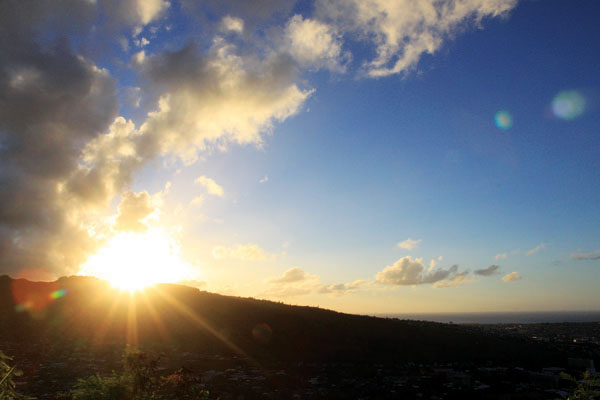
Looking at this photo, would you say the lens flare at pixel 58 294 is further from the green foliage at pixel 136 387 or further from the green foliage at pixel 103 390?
the green foliage at pixel 103 390

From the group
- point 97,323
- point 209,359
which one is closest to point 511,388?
point 209,359

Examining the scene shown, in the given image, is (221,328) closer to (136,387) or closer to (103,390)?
(136,387)

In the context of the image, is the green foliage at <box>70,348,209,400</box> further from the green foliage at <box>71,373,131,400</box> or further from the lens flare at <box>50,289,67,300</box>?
the lens flare at <box>50,289,67,300</box>

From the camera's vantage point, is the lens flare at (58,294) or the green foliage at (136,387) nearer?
the green foliage at (136,387)

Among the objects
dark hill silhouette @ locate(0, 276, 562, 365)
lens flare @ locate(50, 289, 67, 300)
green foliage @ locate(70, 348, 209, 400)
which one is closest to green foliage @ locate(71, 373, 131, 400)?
green foliage @ locate(70, 348, 209, 400)

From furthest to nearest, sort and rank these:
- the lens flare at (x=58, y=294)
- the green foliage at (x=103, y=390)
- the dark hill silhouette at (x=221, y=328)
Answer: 1. the lens flare at (x=58, y=294)
2. the dark hill silhouette at (x=221, y=328)
3. the green foliage at (x=103, y=390)

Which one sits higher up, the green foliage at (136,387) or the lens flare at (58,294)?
the lens flare at (58,294)

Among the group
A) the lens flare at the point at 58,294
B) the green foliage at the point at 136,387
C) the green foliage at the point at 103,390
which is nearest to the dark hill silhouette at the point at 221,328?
the lens flare at the point at 58,294
